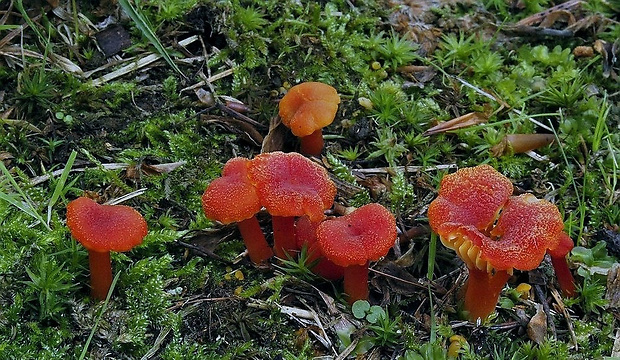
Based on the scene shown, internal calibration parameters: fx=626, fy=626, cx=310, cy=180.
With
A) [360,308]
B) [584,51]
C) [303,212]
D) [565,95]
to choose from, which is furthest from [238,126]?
[584,51]

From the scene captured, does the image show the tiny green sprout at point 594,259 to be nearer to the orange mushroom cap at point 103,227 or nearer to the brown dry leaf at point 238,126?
the brown dry leaf at point 238,126

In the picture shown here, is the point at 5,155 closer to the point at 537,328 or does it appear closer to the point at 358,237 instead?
the point at 358,237

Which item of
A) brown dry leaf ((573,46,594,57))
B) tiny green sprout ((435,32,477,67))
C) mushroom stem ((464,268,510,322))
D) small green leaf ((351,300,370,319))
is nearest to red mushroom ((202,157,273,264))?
small green leaf ((351,300,370,319))

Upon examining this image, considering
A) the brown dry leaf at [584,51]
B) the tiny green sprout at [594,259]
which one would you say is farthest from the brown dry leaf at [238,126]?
the brown dry leaf at [584,51]

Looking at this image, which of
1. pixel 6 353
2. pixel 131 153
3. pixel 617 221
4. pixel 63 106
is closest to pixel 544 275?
pixel 617 221

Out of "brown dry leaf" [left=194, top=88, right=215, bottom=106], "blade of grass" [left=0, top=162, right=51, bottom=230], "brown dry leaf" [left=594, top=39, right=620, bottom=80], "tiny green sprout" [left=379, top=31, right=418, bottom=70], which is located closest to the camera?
"blade of grass" [left=0, top=162, right=51, bottom=230]

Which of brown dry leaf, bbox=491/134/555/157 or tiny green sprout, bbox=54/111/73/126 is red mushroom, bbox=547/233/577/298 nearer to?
brown dry leaf, bbox=491/134/555/157

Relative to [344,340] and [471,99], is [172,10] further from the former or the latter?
[344,340]
